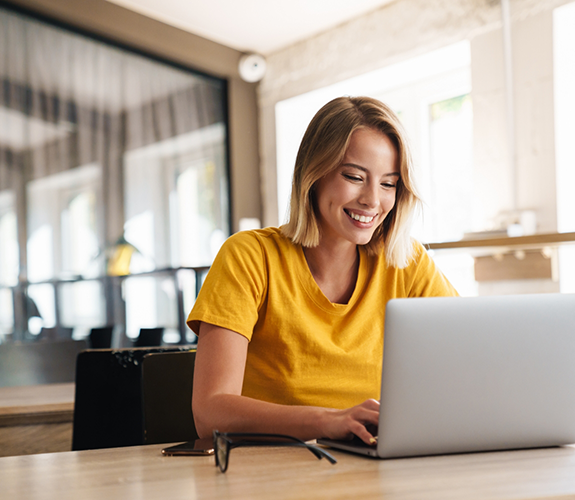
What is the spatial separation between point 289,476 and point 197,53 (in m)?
4.50

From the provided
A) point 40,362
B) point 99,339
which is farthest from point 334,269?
point 40,362

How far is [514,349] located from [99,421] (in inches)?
42.7

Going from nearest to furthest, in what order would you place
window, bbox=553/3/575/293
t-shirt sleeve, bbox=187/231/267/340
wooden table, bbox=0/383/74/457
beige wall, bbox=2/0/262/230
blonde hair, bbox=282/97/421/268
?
t-shirt sleeve, bbox=187/231/267/340
blonde hair, bbox=282/97/421/268
wooden table, bbox=0/383/74/457
window, bbox=553/3/575/293
beige wall, bbox=2/0/262/230

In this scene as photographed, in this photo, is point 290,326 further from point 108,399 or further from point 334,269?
point 108,399

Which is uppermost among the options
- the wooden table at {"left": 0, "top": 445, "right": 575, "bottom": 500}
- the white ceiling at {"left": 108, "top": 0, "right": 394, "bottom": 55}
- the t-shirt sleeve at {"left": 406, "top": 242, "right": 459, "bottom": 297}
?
the white ceiling at {"left": 108, "top": 0, "right": 394, "bottom": 55}

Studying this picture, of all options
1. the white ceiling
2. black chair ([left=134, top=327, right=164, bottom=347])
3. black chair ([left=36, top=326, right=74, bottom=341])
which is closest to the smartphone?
black chair ([left=134, top=327, right=164, bottom=347])

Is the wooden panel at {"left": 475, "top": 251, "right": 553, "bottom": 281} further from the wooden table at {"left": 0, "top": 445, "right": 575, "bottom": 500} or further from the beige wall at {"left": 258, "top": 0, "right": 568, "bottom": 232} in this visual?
the wooden table at {"left": 0, "top": 445, "right": 575, "bottom": 500}

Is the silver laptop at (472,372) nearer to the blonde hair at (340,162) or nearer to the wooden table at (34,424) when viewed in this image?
the blonde hair at (340,162)

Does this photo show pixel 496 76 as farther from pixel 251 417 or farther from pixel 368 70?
pixel 251 417

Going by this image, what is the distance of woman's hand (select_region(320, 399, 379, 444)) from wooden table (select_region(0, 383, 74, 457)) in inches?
42.0

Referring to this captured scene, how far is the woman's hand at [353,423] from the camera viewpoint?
0.85 metres

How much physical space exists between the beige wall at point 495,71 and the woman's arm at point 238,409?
97.5 inches

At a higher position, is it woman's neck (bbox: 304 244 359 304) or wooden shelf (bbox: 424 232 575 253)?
wooden shelf (bbox: 424 232 575 253)

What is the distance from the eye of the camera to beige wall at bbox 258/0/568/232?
3146 mm
